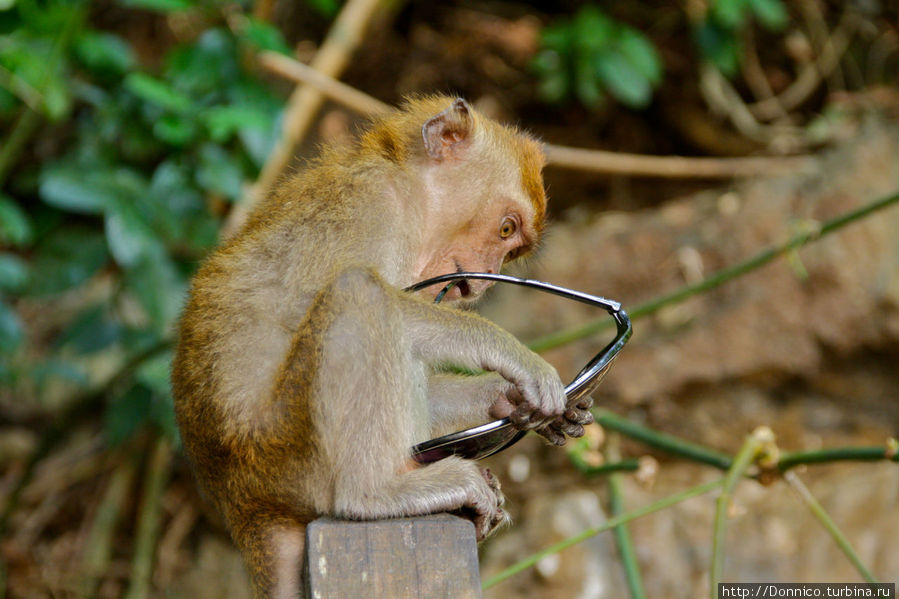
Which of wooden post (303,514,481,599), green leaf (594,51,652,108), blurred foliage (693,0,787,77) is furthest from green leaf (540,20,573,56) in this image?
wooden post (303,514,481,599)

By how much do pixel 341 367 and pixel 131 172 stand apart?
3003 millimetres

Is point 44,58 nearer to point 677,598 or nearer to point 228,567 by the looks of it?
point 228,567

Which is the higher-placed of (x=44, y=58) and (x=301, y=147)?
(x=301, y=147)

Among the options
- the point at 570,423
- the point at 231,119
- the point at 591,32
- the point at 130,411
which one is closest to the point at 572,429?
the point at 570,423

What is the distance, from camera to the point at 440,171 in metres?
3.25

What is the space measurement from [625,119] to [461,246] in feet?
14.3

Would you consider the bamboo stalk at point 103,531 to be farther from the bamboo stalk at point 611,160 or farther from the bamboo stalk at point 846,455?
the bamboo stalk at point 846,455

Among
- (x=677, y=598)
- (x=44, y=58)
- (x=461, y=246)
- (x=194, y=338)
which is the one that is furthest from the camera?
(x=677, y=598)

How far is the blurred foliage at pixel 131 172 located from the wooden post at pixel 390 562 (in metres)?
2.84

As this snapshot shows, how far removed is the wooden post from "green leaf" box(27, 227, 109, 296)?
3403mm

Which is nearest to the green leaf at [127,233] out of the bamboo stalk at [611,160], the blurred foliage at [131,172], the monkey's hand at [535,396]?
the blurred foliage at [131,172]

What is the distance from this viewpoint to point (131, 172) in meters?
5.03

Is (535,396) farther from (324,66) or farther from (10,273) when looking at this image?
(324,66)

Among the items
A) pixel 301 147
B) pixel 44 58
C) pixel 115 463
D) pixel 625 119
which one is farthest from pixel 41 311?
pixel 625 119
